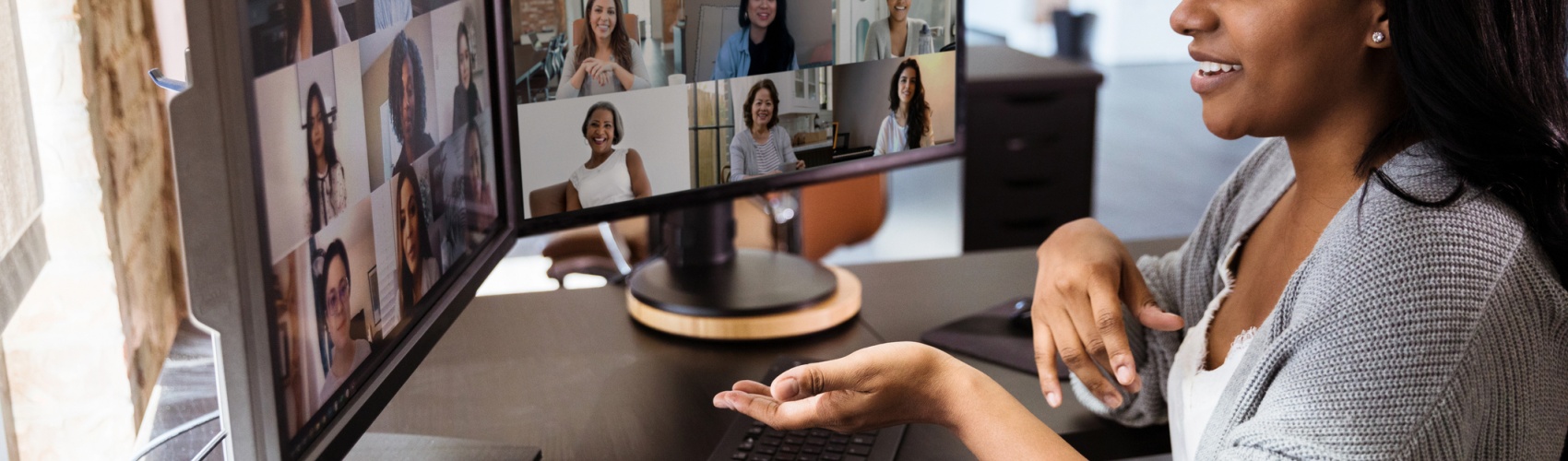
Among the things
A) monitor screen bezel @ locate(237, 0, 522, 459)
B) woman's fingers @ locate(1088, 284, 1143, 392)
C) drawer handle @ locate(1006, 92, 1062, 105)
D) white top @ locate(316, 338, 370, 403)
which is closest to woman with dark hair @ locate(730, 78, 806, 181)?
monitor screen bezel @ locate(237, 0, 522, 459)

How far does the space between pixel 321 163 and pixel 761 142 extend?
60 cm

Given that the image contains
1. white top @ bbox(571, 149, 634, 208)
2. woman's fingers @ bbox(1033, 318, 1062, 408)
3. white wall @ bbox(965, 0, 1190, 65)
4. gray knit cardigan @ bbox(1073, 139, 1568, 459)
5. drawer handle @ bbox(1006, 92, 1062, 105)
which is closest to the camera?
gray knit cardigan @ bbox(1073, 139, 1568, 459)

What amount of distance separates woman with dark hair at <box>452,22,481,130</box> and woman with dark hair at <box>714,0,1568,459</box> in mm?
316

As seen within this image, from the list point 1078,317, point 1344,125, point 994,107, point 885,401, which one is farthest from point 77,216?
point 994,107

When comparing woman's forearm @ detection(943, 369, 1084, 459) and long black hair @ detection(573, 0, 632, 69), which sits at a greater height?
long black hair @ detection(573, 0, 632, 69)

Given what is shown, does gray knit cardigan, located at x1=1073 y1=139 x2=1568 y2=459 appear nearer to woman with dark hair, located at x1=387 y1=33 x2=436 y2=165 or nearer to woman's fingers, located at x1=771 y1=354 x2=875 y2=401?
woman's fingers, located at x1=771 y1=354 x2=875 y2=401

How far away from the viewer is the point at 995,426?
0.86m

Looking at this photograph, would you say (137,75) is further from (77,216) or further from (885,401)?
(885,401)

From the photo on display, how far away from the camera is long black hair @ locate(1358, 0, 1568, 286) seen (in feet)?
2.48


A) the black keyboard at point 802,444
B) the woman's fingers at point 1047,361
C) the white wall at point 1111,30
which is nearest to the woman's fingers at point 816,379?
the black keyboard at point 802,444

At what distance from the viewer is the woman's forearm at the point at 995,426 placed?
0.85m

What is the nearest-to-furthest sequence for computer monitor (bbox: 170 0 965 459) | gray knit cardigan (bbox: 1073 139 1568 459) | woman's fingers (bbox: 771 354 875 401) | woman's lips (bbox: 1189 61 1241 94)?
computer monitor (bbox: 170 0 965 459) → gray knit cardigan (bbox: 1073 139 1568 459) → woman's fingers (bbox: 771 354 875 401) → woman's lips (bbox: 1189 61 1241 94)

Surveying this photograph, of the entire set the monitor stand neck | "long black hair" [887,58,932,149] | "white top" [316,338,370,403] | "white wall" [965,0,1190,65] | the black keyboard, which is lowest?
"white wall" [965,0,1190,65]

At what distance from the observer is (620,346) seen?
1.27m
